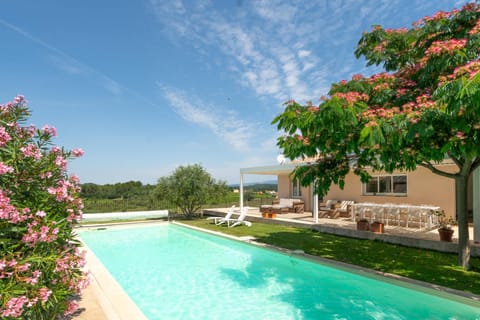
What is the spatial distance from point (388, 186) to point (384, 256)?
8.05 metres

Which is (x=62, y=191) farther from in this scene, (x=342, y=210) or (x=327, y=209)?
(x=327, y=209)

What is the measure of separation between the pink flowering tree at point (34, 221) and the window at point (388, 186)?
1462 cm

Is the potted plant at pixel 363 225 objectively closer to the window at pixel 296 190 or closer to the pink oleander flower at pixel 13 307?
the window at pixel 296 190

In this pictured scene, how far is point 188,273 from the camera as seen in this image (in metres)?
8.30

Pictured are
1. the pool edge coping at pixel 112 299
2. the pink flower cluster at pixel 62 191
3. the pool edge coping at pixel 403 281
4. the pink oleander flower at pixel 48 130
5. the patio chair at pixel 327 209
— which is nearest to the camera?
the pink flower cluster at pixel 62 191

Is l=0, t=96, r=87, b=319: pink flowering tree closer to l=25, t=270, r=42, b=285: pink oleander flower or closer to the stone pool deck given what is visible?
l=25, t=270, r=42, b=285: pink oleander flower

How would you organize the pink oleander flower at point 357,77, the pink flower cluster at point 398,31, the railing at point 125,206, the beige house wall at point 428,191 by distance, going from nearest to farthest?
the pink flower cluster at point 398,31
the pink oleander flower at point 357,77
the beige house wall at point 428,191
the railing at point 125,206

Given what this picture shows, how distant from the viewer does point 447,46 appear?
5.69m

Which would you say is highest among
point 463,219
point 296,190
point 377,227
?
point 296,190

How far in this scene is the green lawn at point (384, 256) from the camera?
646cm

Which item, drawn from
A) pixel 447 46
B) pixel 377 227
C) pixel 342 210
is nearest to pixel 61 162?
pixel 447 46

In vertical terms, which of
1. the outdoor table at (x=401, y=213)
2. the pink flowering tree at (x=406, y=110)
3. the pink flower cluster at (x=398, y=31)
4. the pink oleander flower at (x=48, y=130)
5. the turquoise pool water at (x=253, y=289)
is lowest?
the turquoise pool water at (x=253, y=289)

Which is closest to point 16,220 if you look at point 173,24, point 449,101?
point 449,101

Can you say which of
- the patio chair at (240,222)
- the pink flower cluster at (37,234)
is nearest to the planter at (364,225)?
the patio chair at (240,222)
